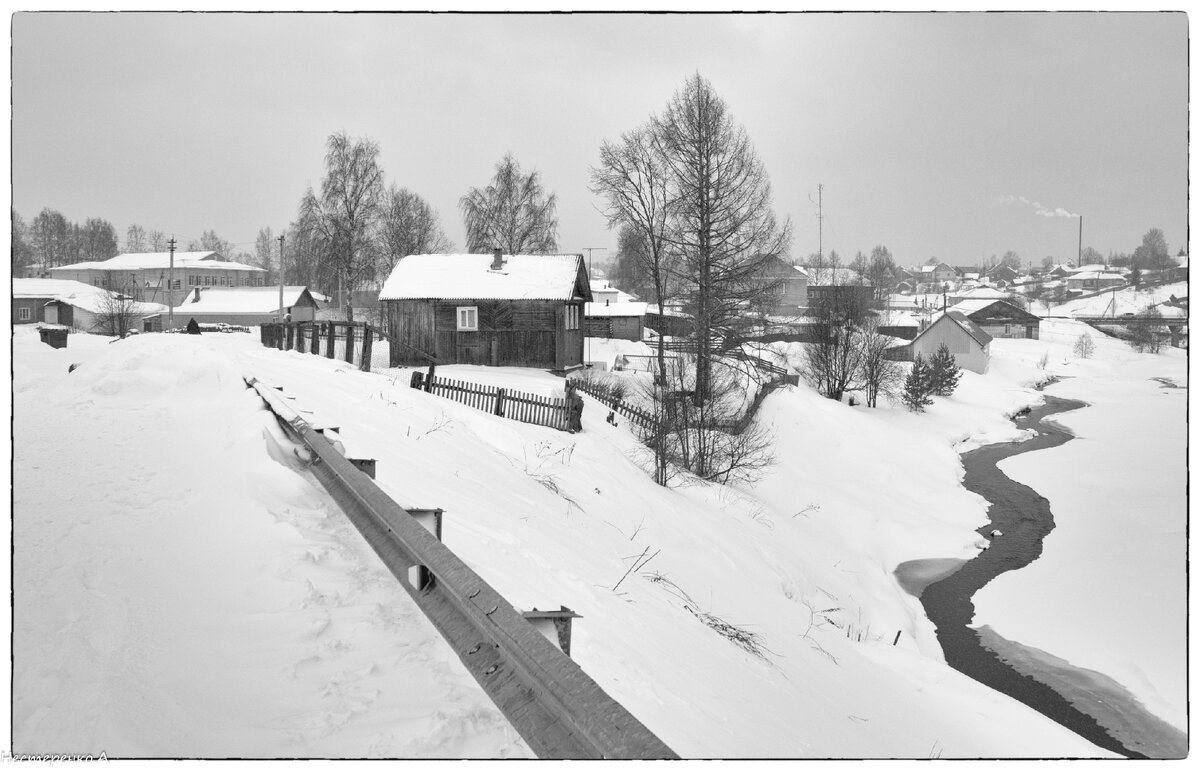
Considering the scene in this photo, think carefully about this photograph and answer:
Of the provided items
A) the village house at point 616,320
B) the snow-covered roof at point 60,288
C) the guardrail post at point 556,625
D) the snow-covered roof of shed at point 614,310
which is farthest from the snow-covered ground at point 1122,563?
the snow-covered roof of shed at point 614,310

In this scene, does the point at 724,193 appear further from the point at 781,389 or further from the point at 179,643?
the point at 179,643

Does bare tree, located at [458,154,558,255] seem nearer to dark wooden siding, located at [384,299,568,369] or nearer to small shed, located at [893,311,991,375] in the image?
dark wooden siding, located at [384,299,568,369]

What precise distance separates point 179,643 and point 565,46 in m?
4.56

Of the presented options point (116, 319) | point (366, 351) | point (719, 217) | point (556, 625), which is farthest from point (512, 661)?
point (116, 319)

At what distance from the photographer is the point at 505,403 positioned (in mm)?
16500

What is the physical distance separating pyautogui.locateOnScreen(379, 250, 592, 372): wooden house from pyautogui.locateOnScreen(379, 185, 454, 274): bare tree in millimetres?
17189

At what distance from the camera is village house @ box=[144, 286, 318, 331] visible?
55.6 metres

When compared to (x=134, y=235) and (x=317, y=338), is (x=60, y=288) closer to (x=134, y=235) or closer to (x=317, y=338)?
(x=317, y=338)

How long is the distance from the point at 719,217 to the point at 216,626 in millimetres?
21971

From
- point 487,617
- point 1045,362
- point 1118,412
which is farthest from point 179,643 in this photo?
point 1045,362

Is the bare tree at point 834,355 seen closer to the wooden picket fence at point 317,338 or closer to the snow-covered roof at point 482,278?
the snow-covered roof at point 482,278

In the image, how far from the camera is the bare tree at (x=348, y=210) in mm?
39219

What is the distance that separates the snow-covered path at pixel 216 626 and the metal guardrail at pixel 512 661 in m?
0.20

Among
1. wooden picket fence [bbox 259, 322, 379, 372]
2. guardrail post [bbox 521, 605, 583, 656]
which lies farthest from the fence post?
guardrail post [bbox 521, 605, 583, 656]
